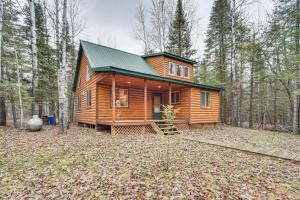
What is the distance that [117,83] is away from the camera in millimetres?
10492

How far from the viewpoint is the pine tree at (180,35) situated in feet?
56.9

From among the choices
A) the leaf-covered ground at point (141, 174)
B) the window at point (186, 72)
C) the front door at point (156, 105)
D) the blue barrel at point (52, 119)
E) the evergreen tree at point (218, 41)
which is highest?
the evergreen tree at point (218, 41)

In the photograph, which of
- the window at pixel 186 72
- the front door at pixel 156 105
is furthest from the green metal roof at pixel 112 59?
the window at pixel 186 72

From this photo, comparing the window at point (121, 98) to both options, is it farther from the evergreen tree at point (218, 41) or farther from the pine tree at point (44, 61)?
the evergreen tree at point (218, 41)

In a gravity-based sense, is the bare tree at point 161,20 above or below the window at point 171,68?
above

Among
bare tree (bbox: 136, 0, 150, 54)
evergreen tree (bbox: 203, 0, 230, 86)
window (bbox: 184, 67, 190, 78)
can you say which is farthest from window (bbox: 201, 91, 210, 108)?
bare tree (bbox: 136, 0, 150, 54)

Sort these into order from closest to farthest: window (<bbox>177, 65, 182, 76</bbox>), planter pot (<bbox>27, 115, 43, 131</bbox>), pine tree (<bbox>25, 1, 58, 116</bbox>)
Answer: planter pot (<bbox>27, 115, 43, 131</bbox>), pine tree (<bbox>25, 1, 58, 116</bbox>), window (<bbox>177, 65, 182, 76</bbox>)

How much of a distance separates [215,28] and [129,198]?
1962cm

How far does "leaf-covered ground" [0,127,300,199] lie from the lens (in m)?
2.77

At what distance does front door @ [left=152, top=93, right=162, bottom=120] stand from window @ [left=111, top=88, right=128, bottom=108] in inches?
102

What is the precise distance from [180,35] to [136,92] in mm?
9835

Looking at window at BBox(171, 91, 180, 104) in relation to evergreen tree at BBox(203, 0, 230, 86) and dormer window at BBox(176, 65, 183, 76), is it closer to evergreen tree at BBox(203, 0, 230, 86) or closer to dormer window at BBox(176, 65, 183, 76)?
dormer window at BBox(176, 65, 183, 76)

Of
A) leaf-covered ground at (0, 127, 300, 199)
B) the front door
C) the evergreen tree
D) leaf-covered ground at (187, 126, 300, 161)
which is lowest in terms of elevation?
leaf-covered ground at (187, 126, 300, 161)

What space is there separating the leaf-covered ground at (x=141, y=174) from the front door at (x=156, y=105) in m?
7.56
